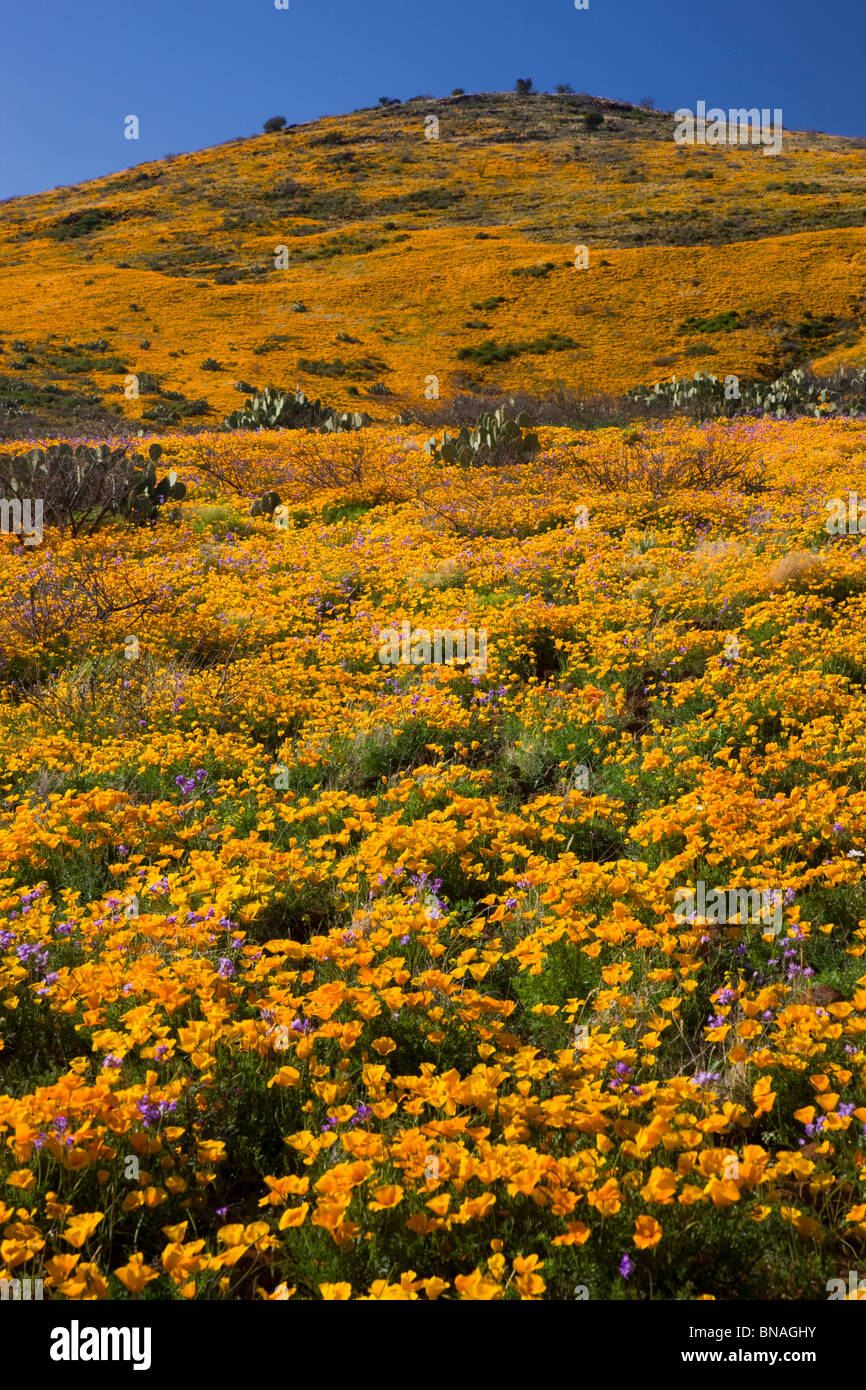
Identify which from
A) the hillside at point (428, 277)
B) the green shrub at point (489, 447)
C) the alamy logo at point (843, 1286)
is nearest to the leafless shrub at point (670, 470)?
the green shrub at point (489, 447)

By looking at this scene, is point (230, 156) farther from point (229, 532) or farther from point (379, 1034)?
point (379, 1034)

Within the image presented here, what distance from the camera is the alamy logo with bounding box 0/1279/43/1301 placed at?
197 centimetres

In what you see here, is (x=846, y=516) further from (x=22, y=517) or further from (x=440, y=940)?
(x=22, y=517)

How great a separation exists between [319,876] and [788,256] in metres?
46.4

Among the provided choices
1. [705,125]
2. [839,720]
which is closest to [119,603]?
[839,720]

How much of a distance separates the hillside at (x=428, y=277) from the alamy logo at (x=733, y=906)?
21412 millimetres

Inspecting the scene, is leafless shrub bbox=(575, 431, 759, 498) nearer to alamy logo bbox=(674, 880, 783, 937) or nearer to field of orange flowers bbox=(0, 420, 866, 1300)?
field of orange flowers bbox=(0, 420, 866, 1300)

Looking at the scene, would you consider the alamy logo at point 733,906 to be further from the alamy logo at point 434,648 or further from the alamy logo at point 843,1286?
the alamy logo at point 434,648

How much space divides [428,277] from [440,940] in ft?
154

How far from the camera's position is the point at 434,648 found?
6852 millimetres

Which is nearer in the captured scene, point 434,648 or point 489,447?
point 434,648

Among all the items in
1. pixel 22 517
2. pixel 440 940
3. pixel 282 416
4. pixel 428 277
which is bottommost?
pixel 440 940
